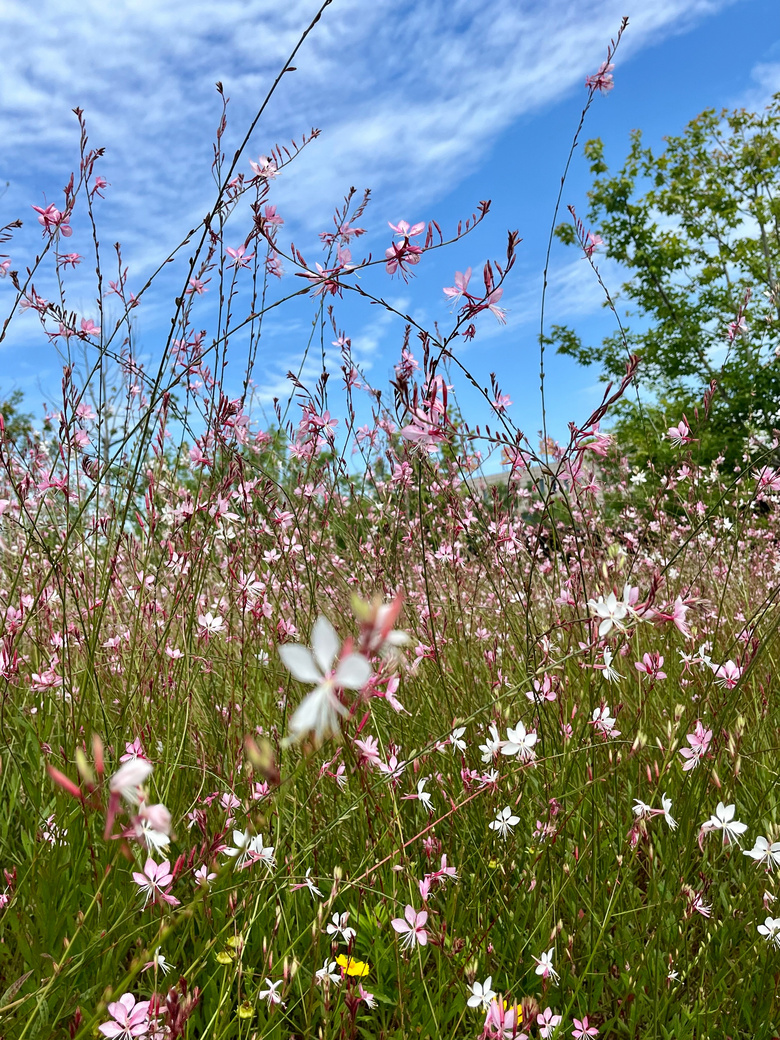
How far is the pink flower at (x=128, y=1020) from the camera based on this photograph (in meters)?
1.03

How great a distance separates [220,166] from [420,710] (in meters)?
2.04

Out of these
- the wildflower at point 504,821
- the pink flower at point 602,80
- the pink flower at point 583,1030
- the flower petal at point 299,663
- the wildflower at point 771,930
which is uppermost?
the pink flower at point 602,80

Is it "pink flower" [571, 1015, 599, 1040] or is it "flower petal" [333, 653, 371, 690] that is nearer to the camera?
"flower petal" [333, 653, 371, 690]

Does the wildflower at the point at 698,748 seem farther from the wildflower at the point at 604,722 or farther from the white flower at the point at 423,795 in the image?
the white flower at the point at 423,795

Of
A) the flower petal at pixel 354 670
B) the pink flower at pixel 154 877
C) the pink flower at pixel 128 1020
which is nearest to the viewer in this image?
the flower petal at pixel 354 670

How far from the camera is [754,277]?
15195 mm

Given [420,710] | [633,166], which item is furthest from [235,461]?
[633,166]

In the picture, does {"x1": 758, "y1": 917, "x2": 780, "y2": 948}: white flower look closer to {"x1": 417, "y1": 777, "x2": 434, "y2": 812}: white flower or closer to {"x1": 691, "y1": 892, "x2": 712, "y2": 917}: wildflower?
{"x1": 691, "y1": 892, "x2": 712, "y2": 917}: wildflower

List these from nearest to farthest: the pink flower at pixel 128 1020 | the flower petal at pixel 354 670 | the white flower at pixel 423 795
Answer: the flower petal at pixel 354 670 < the pink flower at pixel 128 1020 < the white flower at pixel 423 795

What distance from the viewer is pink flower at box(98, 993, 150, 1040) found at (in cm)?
103

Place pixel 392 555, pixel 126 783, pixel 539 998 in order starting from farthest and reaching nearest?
pixel 392 555 < pixel 539 998 < pixel 126 783

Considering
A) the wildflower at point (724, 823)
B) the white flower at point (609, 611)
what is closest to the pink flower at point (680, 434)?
the wildflower at point (724, 823)

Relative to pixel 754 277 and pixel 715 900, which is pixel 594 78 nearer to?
pixel 715 900

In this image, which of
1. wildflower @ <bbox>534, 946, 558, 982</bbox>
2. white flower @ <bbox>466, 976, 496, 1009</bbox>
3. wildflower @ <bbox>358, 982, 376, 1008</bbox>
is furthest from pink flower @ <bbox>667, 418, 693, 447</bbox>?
wildflower @ <bbox>358, 982, 376, 1008</bbox>
